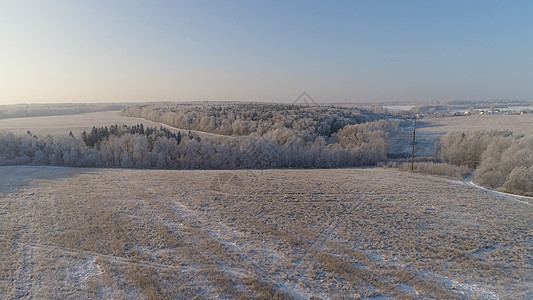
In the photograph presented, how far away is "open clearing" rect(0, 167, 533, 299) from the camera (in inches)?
357

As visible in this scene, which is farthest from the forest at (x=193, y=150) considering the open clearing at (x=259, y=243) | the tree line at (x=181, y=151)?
the open clearing at (x=259, y=243)

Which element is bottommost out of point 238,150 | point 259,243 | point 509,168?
point 238,150

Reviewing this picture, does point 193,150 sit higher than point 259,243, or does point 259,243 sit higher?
point 259,243

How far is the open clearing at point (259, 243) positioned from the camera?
908 centimetres

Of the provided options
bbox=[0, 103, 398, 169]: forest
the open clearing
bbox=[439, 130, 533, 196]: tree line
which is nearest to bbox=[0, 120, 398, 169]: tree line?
bbox=[0, 103, 398, 169]: forest

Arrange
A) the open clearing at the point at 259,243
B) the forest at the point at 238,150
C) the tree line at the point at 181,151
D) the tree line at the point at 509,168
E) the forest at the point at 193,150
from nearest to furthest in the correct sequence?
1. the open clearing at the point at 259,243
2. the tree line at the point at 509,168
3. the forest at the point at 238,150
4. the tree line at the point at 181,151
5. the forest at the point at 193,150

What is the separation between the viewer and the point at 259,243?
12.0m

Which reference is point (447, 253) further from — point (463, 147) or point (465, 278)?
point (463, 147)

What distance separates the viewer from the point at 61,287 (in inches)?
355

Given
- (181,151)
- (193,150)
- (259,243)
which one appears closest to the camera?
(259,243)

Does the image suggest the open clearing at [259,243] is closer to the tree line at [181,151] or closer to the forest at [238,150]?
the forest at [238,150]

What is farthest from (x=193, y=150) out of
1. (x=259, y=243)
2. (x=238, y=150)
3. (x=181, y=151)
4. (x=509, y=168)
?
(x=509, y=168)

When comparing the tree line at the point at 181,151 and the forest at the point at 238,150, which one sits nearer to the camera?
the forest at the point at 238,150

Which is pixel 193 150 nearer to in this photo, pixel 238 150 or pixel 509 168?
pixel 238 150
